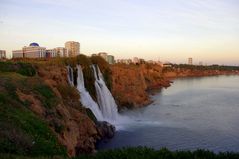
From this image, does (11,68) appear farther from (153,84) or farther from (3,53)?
(153,84)

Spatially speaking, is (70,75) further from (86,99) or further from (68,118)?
(68,118)

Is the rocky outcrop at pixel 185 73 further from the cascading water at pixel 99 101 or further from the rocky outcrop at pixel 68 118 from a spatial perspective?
the rocky outcrop at pixel 68 118

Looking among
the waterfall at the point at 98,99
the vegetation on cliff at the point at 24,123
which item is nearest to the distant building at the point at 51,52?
the waterfall at the point at 98,99

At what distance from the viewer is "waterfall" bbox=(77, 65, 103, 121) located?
110ft

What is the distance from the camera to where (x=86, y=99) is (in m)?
34.0

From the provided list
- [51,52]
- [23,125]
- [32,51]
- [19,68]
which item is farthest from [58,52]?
[23,125]

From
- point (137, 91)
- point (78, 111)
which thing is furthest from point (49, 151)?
point (137, 91)

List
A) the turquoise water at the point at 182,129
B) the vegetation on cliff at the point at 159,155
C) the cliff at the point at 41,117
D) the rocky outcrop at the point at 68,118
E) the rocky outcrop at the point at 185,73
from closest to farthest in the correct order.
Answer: the vegetation on cliff at the point at 159,155 < the cliff at the point at 41,117 < the rocky outcrop at the point at 68,118 < the turquoise water at the point at 182,129 < the rocky outcrop at the point at 185,73

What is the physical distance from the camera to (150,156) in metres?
10.3

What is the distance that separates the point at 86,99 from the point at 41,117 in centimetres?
1512

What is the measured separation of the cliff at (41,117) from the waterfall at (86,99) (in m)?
2.82

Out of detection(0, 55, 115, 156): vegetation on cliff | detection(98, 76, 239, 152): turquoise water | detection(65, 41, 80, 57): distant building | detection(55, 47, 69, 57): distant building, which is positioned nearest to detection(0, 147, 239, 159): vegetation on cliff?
detection(0, 55, 115, 156): vegetation on cliff

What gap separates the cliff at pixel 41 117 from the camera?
13148mm

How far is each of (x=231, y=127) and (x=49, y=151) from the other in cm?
2423
